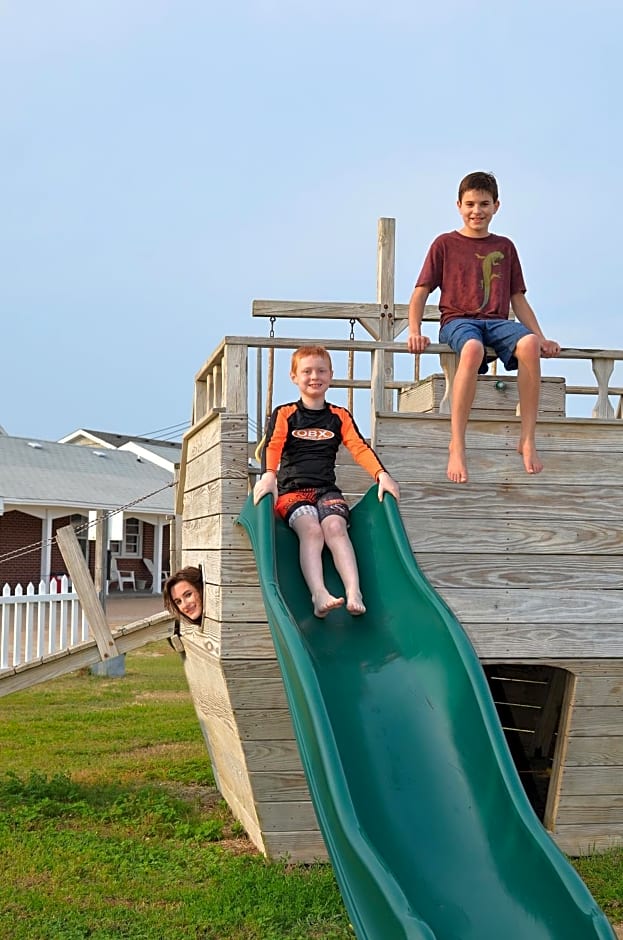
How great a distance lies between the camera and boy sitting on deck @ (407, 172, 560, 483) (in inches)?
250

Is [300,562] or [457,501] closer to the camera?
[300,562]

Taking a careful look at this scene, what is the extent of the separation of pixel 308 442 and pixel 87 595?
5429 mm

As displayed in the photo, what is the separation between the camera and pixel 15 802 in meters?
8.28

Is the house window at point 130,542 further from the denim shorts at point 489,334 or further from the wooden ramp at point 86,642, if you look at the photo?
the denim shorts at point 489,334

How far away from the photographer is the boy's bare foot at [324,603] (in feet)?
17.9

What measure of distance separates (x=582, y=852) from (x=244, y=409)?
12.1 feet

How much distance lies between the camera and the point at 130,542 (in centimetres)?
3186

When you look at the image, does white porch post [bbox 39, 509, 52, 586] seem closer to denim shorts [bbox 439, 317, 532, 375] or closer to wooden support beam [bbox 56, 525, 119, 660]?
wooden support beam [bbox 56, 525, 119, 660]

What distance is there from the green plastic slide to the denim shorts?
1.25 metres

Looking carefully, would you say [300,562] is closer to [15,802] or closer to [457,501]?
[457,501]

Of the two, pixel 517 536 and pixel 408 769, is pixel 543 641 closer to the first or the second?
pixel 517 536

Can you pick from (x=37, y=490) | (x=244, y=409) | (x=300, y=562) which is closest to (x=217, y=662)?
(x=300, y=562)

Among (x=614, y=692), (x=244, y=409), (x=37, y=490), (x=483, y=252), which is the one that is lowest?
(x=37, y=490)

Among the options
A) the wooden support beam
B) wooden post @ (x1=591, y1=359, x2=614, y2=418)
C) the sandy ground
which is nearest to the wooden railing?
wooden post @ (x1=591, y1=359, x2=614, y2=418)
